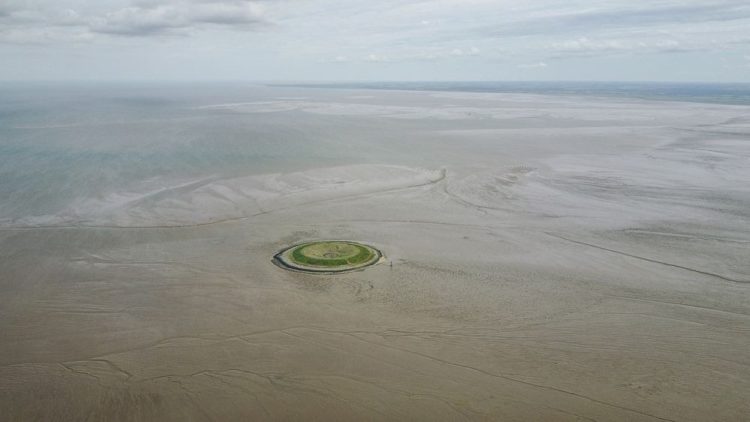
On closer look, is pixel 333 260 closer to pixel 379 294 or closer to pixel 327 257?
pixel 327 257

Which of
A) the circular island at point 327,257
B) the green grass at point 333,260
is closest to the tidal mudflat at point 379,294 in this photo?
the circular island at point 327,257

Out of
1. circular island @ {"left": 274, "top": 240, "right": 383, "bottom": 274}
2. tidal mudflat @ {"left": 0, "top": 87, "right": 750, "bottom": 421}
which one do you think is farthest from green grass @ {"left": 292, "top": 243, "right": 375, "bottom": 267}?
tidal mudflat @ {"left": 0, "top": 87, "right": 750, "bottom": 421}

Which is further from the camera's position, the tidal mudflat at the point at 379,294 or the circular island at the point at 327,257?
the circular island at the point at 327,257

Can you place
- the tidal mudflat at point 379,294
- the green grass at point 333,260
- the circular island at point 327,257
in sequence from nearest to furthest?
1. the tidal mudflat at point 379,294
2. the circular island at point 327,257
3. the green grass at point 333,260

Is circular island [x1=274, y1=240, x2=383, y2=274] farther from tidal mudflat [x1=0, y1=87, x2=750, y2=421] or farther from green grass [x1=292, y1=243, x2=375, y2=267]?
tidal mudflat [x1=0, y1=87, x2=750, y2=421]

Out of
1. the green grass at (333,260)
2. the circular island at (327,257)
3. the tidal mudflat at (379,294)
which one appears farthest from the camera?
the green grass at (333,260)

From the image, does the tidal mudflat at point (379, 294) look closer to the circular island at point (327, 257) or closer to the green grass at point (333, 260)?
the circular island at point (327, 257)
